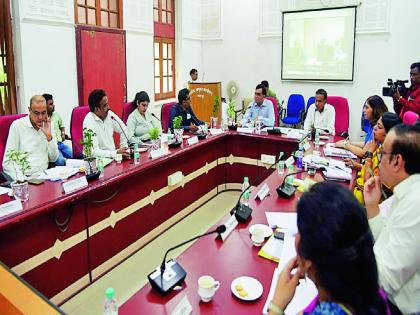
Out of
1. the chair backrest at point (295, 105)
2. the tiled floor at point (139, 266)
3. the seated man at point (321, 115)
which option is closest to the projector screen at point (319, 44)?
the chair backrest at point (295, 105)

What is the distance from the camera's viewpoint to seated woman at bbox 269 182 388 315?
823 millimetres

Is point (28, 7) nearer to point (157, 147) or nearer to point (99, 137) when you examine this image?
point (99, 137)

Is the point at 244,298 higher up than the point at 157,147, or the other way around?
the point at 157,147

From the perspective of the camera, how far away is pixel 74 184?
7.76 feet

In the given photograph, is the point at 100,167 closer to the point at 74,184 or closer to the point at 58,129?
the point at 74,184

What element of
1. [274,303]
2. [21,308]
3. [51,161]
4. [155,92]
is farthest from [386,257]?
[155,92]

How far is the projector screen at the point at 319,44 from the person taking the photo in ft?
21.1

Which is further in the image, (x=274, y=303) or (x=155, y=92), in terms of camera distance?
(x=155, y=92)

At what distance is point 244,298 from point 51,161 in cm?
229

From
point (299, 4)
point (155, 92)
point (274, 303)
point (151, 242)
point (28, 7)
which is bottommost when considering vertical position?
point (151, 242)

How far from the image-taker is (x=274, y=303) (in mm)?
1091

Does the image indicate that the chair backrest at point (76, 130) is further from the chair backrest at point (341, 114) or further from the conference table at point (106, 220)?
the chair backrest at point (341, 114)

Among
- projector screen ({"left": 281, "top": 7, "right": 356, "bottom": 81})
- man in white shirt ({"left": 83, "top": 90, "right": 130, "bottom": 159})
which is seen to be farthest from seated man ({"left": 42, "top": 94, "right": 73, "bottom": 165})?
projector screen ({"left": 281, "top": 7, "right": 356, "bottom": 81})

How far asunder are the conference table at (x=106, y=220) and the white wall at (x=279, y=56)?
3153mm
